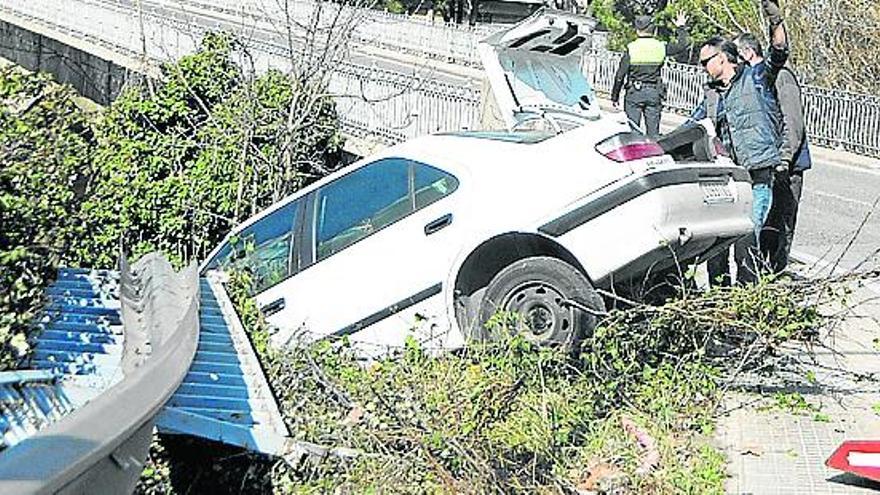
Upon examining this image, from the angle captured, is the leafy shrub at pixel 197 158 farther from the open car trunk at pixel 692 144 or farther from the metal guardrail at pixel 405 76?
the open car trunk at pixel 692 144

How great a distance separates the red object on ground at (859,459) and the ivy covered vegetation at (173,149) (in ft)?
14.6

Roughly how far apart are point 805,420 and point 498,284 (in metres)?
1.78

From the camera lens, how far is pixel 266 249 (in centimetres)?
880

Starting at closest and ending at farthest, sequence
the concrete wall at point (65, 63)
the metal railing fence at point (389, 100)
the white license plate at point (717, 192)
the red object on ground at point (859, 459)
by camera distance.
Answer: the red object on ground at point (859, 459)
the white license plate at point (717, 192)
the metal railing fence at point (389, 100)
the concrete wall at point (65, 63)

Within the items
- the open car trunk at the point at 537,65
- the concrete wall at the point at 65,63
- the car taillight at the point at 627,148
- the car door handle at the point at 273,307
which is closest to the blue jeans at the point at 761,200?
the open car trunk at the point at 537,65

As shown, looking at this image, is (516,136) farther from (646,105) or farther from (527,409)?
(646,105)

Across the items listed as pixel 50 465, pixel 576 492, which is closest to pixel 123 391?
pixel 50 465

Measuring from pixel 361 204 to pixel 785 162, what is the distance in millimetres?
2799

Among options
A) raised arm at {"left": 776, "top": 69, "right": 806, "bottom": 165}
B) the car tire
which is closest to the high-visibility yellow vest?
raised arm at {"left": 776, "top": 69, "right": 806, "bottom": 165}

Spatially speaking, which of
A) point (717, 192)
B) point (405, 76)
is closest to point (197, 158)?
point (405, 76)

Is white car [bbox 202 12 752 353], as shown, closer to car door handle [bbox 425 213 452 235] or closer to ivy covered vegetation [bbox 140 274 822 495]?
car door handle [bbox 425 213 452 235]

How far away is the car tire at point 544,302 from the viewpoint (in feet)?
24.3

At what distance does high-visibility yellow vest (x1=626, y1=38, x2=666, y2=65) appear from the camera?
13.7m

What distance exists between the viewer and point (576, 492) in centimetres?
596
